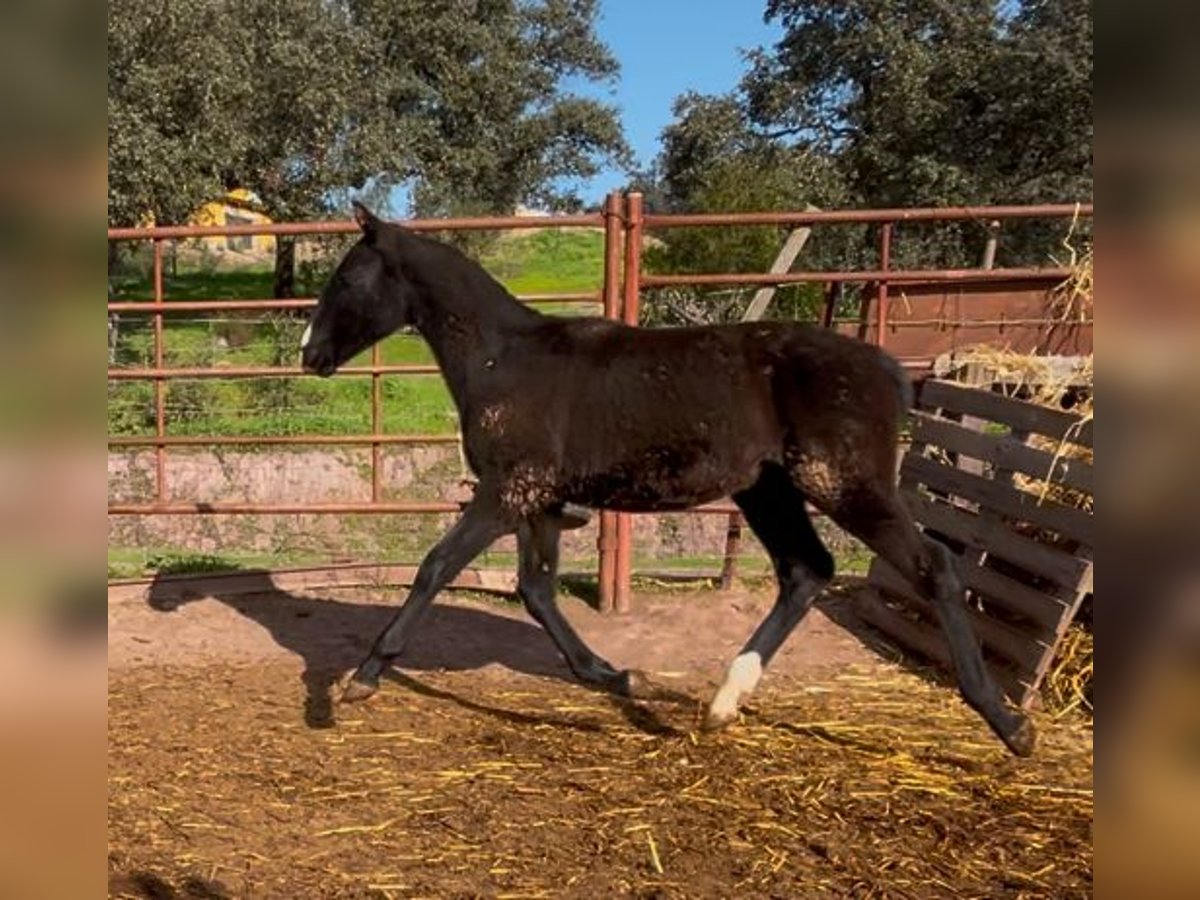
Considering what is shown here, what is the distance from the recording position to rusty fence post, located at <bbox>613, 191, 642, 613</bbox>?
6.21m

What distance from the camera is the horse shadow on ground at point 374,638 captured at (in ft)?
15.7

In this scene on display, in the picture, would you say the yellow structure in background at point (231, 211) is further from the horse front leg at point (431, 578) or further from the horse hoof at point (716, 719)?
the horse hoof at point (716, 719)

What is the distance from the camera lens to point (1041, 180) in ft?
65.1

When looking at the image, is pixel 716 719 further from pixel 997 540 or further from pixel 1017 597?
pixel 997 540

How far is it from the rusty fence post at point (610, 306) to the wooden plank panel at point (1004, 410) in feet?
5.56

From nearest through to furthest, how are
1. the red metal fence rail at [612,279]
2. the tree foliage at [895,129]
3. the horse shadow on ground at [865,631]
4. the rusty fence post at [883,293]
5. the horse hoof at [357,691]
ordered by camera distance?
the horse hoof at [357,691], the horse shadow on ground at [865,631], the red metal fence rail at [612,279], the rusty fence post at [883,293], the tree foliage at [895,129]

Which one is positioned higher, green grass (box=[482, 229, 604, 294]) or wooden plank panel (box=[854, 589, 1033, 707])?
green grass (box=[482, 229, 604, 294])

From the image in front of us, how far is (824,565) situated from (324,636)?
2.59 metres

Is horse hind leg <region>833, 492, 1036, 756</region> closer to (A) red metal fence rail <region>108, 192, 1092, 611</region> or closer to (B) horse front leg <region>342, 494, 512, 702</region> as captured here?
(B) horse front leg <region>342, 494, 512, 702</region>

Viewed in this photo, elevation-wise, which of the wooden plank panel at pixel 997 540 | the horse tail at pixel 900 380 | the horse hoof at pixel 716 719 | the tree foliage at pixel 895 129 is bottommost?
the horse hoof at pixel 716 719

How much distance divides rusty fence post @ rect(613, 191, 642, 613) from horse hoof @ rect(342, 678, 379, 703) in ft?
6.96

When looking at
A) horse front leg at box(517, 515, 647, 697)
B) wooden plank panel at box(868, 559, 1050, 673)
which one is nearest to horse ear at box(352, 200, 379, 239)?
horse front leg at box(517, 515, 647, 697)

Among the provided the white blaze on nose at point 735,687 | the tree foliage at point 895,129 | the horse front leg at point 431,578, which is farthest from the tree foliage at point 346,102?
the white blaze on nose at point 735,687
